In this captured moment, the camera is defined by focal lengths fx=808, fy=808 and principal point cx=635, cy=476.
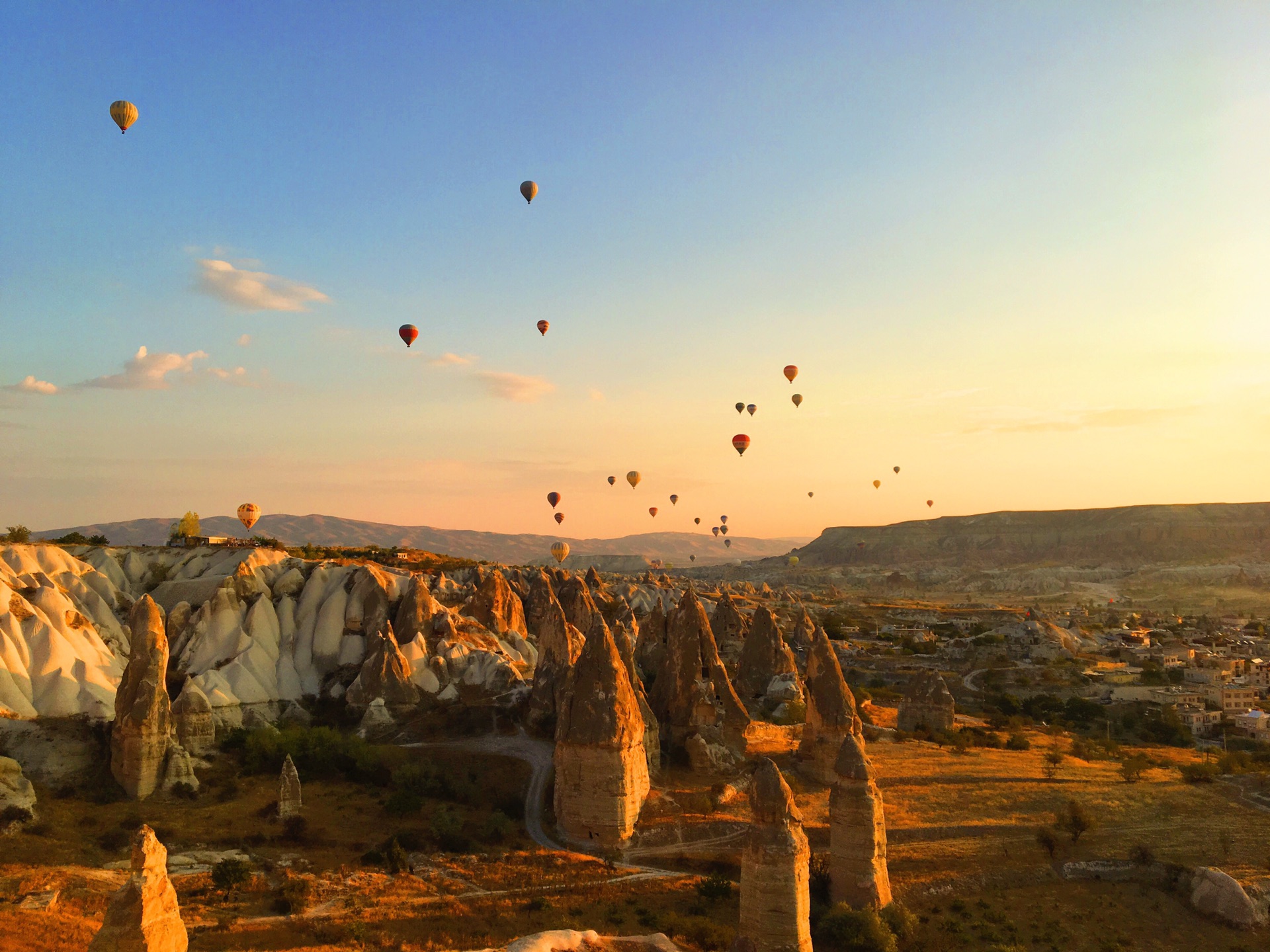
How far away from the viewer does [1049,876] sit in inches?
866

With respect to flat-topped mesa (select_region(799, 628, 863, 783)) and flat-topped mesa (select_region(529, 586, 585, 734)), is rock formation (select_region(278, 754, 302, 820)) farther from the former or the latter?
flat-topped mesa (select_region(799, 628, 863, 783))

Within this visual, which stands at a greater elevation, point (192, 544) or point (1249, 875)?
point (192, 544)

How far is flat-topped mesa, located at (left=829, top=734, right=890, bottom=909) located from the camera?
17.4 metres

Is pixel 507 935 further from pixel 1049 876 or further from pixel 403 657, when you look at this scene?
pixel 403 657

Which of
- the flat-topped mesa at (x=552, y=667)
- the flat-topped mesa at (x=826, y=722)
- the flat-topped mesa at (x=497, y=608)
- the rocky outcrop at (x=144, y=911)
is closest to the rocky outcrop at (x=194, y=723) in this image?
the flat-topped mesa at (x=552, y=667)

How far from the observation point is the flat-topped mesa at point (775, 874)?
14477 millimetres

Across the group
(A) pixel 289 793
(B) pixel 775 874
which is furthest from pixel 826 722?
(A) pixel 289 793

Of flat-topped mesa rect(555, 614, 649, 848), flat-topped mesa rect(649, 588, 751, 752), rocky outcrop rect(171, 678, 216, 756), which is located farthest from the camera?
flat-topped mesa rect(649, 588, 751, 752)

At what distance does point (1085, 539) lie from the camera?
6462 inches

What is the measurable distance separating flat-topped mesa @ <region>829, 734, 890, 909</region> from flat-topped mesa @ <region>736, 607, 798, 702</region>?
72.4 feet

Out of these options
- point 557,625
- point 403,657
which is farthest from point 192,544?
point 557,625

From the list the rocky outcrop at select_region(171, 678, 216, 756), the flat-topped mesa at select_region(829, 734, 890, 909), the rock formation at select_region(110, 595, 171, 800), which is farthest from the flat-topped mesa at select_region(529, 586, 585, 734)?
the flat-topped mesa at select_region(829, 734, 890, 909)

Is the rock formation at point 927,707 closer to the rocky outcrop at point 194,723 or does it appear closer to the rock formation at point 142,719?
the rocky outcrop at point 194,723

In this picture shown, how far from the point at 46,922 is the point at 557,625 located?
21.8 meters
